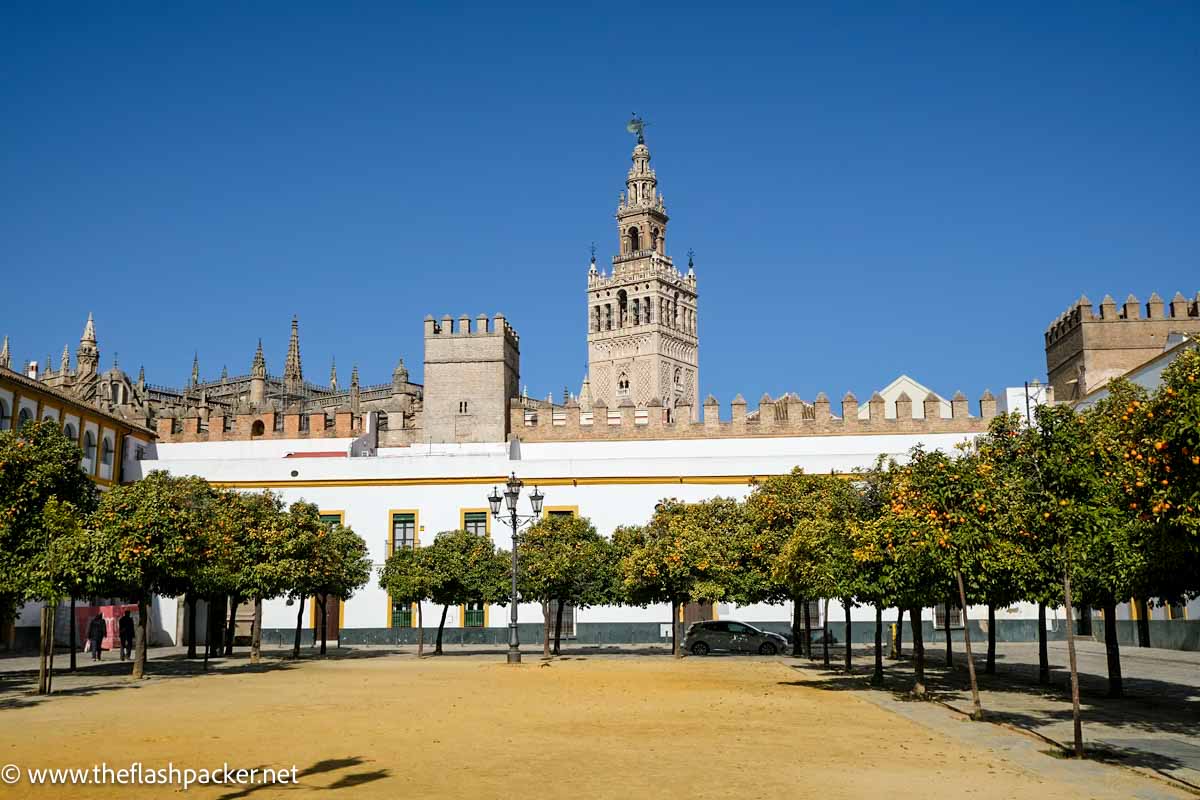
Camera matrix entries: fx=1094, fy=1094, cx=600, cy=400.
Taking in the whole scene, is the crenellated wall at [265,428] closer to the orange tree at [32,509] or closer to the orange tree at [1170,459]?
the orange tree at [32,509]

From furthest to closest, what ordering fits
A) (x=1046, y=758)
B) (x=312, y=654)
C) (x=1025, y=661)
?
1. (x=312, y=654)
2. (x=1025, y=661)
3. (x=1046, y=758)

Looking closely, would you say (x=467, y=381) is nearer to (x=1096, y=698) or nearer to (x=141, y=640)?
(x=141, y=640)

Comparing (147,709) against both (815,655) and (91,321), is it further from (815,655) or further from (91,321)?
(91,321)

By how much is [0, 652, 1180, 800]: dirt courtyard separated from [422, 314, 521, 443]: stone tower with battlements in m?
29.8

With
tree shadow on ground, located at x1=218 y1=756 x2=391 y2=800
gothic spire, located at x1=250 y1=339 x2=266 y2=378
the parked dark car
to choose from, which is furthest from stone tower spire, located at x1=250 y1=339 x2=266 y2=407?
tree shadow on ground, located at x1=218 y1=756 x2=391 y2=800

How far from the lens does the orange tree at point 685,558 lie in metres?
28.9

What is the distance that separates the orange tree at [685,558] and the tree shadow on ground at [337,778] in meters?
17.8

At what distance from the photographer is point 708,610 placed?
130ft

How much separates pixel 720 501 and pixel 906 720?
53.9 feet

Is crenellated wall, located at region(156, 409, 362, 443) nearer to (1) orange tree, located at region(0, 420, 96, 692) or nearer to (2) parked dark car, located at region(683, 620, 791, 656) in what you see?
(2) parked dark car, located at region(683, 620, 791, 656)

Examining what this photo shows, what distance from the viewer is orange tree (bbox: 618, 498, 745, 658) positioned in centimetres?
2889

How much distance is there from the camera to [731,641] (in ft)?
107

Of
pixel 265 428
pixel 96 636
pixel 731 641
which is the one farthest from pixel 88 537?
pixel 265 428

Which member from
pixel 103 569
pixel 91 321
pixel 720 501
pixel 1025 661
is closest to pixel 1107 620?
pixel 1025 661
